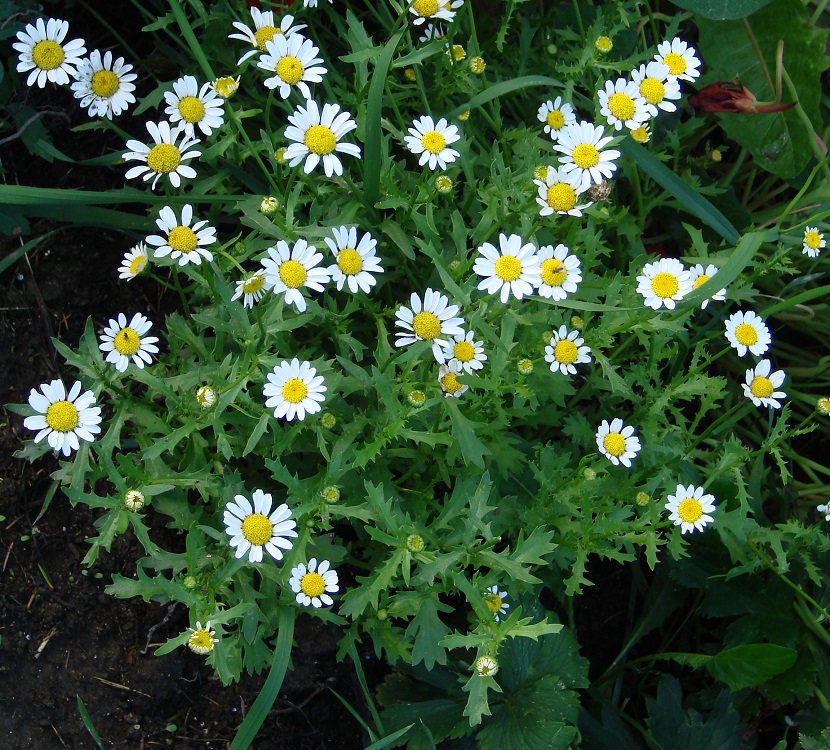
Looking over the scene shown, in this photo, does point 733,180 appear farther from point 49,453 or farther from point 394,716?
point 49,453

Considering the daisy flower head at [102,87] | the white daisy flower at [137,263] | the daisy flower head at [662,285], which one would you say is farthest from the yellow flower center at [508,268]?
the daisy flower head at [102,87]

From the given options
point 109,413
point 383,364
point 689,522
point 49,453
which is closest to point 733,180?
point 689,522

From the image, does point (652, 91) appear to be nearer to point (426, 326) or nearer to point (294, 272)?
point (426, 326)

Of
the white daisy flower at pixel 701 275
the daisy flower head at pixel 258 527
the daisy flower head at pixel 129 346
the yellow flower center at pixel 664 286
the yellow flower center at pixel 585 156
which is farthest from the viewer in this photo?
the white daisy flower at pixel 701 275

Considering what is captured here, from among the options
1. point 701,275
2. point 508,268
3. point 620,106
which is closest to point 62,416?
point 508,268

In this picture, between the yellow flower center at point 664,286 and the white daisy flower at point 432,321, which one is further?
the yellow flower center at point 664,286

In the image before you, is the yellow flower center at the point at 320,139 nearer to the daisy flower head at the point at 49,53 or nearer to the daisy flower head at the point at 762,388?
the daisy flower head at the point at 49,53

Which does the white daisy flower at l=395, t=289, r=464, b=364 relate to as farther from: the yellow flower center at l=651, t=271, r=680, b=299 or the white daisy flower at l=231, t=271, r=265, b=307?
Result: the yellow flower center at l=651, t=271, r=680, b=299
